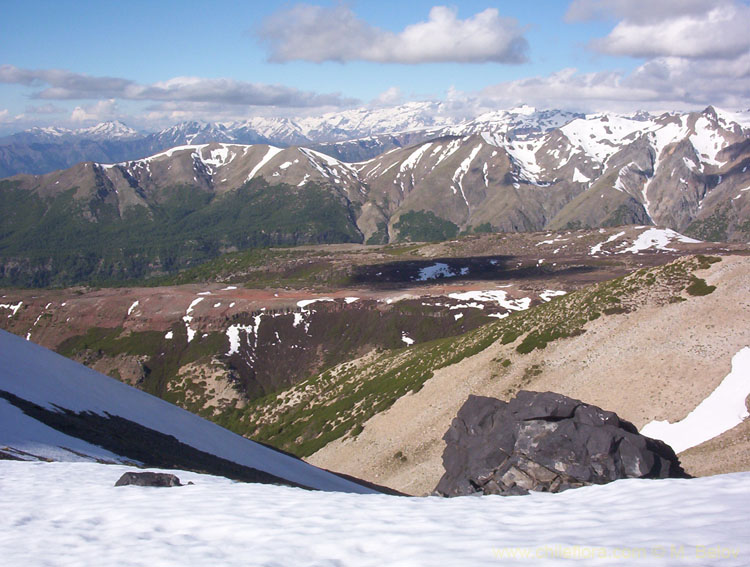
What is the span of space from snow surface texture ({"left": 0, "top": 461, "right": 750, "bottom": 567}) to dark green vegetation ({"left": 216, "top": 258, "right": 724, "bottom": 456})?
42.0m

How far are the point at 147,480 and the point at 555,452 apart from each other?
753 inches

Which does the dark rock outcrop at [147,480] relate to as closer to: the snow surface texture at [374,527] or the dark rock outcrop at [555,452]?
the snow surface texture at [374,527]

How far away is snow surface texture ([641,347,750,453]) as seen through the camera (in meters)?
36.5

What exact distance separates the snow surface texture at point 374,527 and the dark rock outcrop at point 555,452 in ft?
24.2

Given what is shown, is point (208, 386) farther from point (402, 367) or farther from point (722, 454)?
point (722, 454)

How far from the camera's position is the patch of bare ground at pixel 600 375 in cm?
4338

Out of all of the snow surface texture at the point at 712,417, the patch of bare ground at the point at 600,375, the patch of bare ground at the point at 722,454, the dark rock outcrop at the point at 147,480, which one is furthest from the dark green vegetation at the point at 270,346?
the dark rock outcrop at the point at 147,480

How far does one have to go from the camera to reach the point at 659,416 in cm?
4069

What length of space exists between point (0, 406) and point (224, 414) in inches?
3010

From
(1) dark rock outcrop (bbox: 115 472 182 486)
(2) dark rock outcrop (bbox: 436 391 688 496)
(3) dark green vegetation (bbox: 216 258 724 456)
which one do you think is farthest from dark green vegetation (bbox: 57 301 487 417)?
(1) dark rock outcrop (bbox: 115 472 182 486)

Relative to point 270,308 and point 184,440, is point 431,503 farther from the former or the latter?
point 270,308

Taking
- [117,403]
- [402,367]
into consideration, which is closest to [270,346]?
[402,367]

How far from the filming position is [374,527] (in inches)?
558

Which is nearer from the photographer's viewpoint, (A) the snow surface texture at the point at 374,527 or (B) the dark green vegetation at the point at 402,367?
(A) the snow surface texture at the point at 374,527
